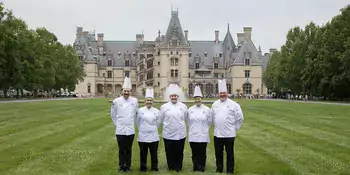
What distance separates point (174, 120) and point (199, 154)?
3.46 feet

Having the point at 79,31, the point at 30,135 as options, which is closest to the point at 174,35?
the point at 79,31

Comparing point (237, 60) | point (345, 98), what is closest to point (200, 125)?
point (345, 98)

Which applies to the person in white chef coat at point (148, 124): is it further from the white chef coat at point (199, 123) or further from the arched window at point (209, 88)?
the arched window at point (209, 88)

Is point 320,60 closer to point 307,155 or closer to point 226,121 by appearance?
point 307,155

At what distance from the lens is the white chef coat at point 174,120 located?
10.2m

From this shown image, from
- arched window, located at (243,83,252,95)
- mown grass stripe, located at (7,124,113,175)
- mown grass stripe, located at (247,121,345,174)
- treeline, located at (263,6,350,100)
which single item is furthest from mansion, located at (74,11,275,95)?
mown grass stripe, located at (7,124,113,175)

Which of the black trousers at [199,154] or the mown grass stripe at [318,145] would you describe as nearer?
the black trousers at [199,154]

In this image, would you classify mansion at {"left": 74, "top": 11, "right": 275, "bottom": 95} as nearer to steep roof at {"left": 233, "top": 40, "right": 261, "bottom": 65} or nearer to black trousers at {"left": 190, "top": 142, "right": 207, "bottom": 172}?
steep roof at {"left": 233, "top": 40, "right": 261, "bottom": 65}

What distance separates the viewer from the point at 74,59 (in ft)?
285

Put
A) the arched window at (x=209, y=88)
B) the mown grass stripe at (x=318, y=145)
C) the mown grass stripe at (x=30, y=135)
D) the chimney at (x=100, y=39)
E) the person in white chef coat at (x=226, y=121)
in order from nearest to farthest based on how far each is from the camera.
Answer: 1. the person in white chef coat at (x=226, y=121)
2. the mown grass stripe at (x=318, y=145)
3. the mown grass stripe at (x=30, y=135)
4. the arched window at (x=209, y=88)
5. the chimney at (x=100, y=39)

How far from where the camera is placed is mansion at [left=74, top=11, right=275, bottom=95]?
333ft

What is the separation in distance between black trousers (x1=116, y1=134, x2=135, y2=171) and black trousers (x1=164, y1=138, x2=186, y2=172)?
2.85 feet

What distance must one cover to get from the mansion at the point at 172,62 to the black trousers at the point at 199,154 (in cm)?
8467

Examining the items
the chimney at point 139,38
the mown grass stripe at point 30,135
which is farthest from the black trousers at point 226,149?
the chimney at point 139,38
